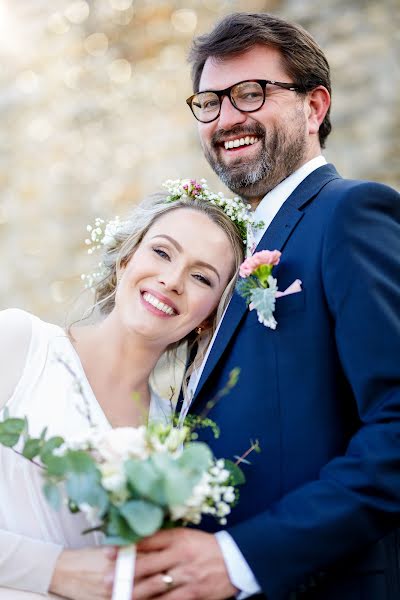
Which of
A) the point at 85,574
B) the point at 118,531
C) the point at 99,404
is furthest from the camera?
the point at 99,404

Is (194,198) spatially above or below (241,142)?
below

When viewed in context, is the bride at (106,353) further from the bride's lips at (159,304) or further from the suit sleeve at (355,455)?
the suit sleeve at (355,455)

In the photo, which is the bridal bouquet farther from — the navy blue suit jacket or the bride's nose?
the bride's nose

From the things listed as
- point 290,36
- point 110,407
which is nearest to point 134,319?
point 110,407

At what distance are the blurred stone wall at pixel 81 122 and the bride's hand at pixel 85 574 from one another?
200 inches

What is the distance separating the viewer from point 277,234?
7.81 ft

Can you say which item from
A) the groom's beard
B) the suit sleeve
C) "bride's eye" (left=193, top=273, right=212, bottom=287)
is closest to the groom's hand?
the suit sleeve

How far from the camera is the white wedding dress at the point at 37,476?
6.66 ft

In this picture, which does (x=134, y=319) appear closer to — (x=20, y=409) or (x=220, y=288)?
(x=220, y=288)

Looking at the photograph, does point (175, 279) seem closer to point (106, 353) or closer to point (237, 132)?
point (106, 353)

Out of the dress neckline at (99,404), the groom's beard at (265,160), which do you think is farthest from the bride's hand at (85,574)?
the groom's beard at (265,160)

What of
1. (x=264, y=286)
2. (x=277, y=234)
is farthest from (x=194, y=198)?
(x=264, y=286)

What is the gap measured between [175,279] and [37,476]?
794 mm

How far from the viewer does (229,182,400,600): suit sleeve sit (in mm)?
1911
